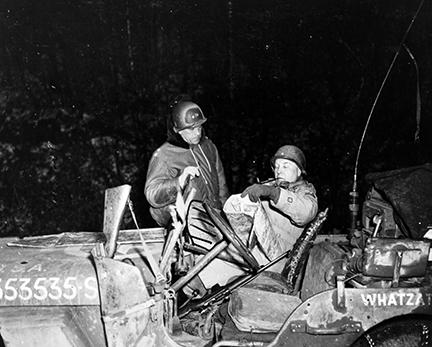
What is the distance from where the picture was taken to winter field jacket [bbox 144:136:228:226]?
4.45m

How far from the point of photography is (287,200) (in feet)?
12.7

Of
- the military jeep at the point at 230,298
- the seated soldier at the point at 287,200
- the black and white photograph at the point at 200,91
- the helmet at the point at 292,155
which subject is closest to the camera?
the military jeep at the point at 230,298

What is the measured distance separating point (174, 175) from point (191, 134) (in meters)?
0.39

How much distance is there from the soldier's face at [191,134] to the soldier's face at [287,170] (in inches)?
32.4

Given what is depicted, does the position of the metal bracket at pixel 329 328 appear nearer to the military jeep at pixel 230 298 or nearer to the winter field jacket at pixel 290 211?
the military jeep at pixel 230 298

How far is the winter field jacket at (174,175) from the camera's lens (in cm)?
445

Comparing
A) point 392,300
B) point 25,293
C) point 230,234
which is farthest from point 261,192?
point 25,293

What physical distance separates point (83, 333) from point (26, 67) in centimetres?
736

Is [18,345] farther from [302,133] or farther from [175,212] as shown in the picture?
[302,133]

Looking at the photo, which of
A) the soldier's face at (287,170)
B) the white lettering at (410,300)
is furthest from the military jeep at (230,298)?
the soldier's face at (287,170)

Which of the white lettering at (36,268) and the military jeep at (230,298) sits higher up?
the white lettering at (36,268)

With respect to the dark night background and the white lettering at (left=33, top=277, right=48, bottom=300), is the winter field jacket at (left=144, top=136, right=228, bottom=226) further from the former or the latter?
the dark night background

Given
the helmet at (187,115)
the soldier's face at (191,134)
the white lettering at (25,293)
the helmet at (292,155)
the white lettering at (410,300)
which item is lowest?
the white lettering at (410,300)

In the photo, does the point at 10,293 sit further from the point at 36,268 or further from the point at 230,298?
the point at 230,298
